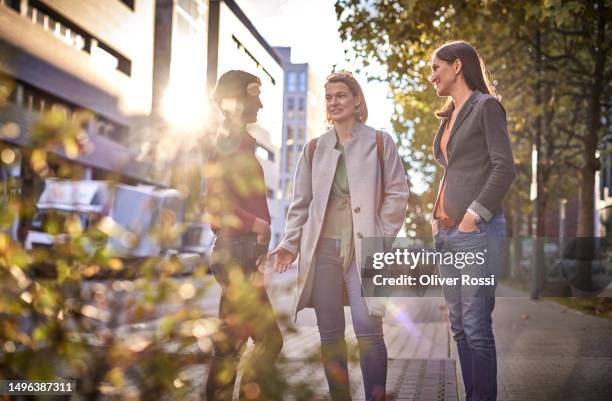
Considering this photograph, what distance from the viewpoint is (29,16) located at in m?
30.5

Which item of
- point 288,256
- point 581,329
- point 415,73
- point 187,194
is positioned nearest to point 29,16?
point 415,73

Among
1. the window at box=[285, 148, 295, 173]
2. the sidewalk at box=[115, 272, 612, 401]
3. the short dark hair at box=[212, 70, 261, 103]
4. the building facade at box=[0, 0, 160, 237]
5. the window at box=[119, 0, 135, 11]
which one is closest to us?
the sidewalk at box=[115, 272, 612, 401]

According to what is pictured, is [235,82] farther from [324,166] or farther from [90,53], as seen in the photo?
[90,53]

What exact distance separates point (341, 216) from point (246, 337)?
256 cm

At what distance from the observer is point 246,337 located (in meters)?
1.84

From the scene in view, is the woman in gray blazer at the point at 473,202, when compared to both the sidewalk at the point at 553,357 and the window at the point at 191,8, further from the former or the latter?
the window at the point at 191,8

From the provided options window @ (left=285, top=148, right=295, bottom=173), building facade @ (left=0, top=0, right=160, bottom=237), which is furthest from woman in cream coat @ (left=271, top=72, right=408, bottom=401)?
window @ (left=285, top=148, right=295, bottom=173)

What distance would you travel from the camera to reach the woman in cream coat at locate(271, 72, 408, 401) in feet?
→ 13.9

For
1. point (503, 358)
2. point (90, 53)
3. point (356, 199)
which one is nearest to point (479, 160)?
point (356, 199)

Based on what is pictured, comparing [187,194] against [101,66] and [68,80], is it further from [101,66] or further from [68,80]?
[101,66]

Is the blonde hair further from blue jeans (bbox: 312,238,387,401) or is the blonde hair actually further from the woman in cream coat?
blue jeans (bbox: 312,238,387,401)

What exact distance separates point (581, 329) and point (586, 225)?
7.70 metres

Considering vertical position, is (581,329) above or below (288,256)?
below

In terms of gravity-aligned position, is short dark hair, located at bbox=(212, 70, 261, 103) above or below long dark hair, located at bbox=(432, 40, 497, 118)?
below
